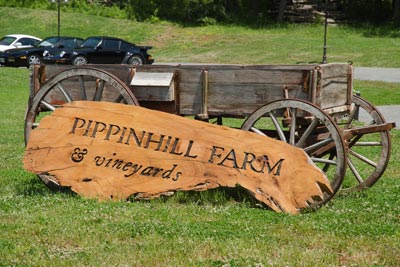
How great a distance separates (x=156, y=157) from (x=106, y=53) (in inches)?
1073

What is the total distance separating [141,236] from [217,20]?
51.8 meters

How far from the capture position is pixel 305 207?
6.62 metres

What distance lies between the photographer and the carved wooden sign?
264 inches

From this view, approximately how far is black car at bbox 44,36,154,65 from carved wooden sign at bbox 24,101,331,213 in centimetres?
2565

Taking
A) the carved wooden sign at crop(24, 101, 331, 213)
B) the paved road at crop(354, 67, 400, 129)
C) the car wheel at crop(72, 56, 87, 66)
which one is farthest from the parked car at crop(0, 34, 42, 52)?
the carved wooden sign at crop(24, 101, 331, 213)

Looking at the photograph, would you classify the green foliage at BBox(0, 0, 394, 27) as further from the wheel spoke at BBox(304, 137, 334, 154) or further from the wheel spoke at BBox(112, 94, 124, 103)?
the wheel spoke at BBox(304, 137, 334, 154)

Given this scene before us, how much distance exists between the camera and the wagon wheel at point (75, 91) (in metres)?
7.51

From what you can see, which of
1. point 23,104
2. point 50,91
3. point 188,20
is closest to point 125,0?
point 188,20

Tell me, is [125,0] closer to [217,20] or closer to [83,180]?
[217,20]

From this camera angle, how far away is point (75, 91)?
8.01 m

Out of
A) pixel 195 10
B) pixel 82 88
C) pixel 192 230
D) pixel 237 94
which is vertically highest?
pixel 237 94

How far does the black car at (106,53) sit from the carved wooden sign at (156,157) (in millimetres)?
25646

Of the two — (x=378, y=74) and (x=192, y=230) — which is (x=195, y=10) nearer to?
(x=378, y=74)

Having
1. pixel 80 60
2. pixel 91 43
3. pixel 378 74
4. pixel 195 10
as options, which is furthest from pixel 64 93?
pixel 195 10
